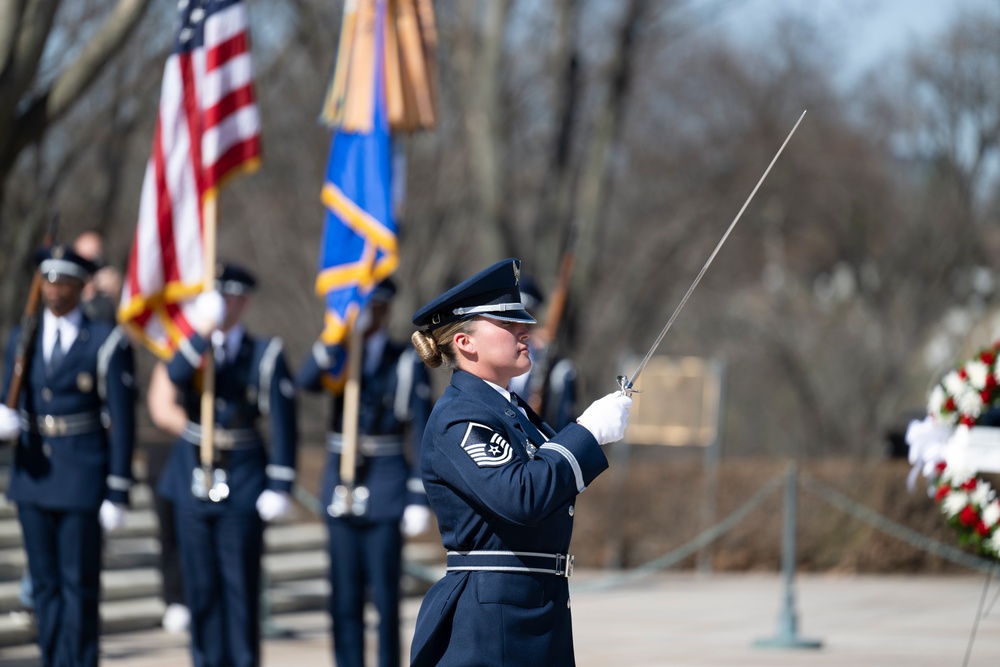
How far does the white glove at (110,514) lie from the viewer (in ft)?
24.4

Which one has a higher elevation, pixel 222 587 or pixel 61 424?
pixel 61 424

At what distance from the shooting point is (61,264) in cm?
744

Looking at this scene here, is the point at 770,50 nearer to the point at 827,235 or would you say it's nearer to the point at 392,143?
the point at 827,235

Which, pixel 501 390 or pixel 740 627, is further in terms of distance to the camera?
pixel 740 627

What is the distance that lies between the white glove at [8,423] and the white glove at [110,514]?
522 mm

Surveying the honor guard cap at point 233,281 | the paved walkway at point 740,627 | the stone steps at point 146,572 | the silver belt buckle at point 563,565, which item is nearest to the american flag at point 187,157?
the honor guard cap at point 233,281

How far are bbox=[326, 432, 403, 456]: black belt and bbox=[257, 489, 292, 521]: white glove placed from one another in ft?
1.50

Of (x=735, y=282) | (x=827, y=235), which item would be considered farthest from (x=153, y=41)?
(x=735, y=282)

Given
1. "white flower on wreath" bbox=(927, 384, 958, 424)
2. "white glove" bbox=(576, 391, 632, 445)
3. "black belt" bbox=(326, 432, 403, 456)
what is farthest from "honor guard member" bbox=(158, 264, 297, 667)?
"white glove" bbox=(576, 391, 632, 445)

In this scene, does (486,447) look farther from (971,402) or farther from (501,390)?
(971,402)

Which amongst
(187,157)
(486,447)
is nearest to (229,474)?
(187,157)

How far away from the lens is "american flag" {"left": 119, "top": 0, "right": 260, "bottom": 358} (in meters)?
8.29

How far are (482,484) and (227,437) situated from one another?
4020mm

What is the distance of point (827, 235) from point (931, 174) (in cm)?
410
